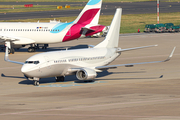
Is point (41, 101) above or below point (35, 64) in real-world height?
below

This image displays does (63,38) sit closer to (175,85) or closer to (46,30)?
(46,30)

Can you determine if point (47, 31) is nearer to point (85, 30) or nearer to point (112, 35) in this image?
point (85, 30)

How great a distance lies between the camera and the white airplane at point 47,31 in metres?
72.6

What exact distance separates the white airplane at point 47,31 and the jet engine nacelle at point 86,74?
95.6 feet

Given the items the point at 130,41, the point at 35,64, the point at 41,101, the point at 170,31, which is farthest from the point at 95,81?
the point at 170,31

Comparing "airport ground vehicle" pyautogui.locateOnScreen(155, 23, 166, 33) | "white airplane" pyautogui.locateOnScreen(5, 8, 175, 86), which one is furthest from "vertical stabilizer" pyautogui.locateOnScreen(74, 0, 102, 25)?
"airport ground vehicle" pyautogui.locateOnScreen(155, 23, 166, 33)

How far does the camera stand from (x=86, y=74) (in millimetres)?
43281

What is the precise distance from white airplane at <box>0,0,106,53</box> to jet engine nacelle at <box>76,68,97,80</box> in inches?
1148

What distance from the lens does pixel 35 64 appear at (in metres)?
42.1

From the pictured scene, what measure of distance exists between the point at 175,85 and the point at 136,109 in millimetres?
12770

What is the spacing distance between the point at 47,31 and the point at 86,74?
31621 millimetres

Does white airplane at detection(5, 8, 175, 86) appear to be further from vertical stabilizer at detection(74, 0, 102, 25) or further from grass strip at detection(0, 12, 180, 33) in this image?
grass strip at detection(0, 12, 180, 33)

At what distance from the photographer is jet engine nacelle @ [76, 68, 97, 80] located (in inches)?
1708

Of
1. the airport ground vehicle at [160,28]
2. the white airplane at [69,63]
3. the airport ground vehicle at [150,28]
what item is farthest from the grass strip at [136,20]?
the white airplane at [69,63]
